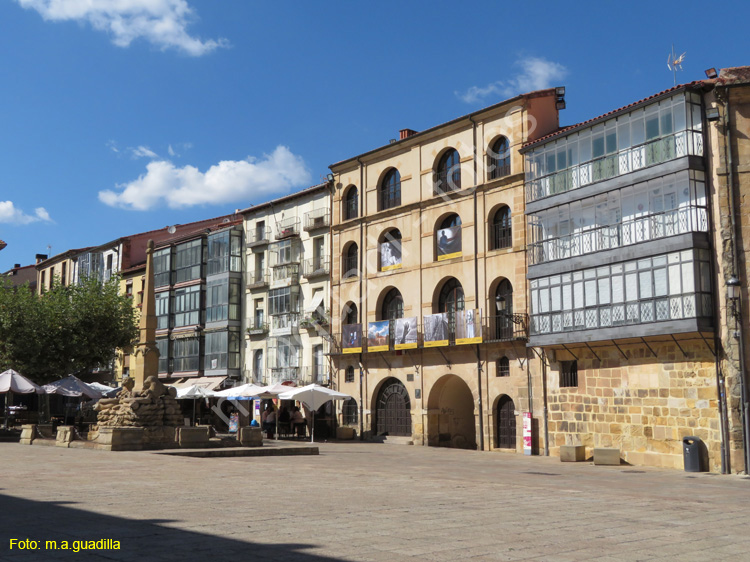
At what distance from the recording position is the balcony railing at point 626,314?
2466 cm

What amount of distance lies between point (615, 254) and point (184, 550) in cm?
2156

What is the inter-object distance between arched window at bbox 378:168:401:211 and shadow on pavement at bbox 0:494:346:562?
29841 millimetres

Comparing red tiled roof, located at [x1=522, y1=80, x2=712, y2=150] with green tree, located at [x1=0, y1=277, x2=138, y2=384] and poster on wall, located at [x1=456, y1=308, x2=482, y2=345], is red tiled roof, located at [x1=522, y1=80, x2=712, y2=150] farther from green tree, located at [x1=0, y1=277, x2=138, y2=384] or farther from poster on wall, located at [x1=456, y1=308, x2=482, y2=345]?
green tree, located at [x1=0, y1=277, x2=138, y2=384]

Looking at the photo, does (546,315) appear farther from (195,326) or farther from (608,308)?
(195,326)

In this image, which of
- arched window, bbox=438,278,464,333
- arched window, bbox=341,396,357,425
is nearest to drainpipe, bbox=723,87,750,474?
arched window, bbox=438,278,464,333

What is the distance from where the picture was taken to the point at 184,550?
324 inches

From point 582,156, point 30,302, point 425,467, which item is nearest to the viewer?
point 425,467

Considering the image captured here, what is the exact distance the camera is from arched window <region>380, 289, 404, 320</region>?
1527 inches

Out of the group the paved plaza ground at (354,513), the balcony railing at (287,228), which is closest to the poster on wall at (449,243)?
the balcony railing at (287,228)

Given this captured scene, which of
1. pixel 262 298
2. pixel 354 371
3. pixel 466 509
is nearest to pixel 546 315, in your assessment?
pixel 354 371

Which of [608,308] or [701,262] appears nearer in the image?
[701,262]

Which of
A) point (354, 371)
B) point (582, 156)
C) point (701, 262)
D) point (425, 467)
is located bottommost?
point (425, 467)

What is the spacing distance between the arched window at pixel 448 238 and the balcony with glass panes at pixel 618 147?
4.84 meters

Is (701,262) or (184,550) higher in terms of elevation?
(701,262)
